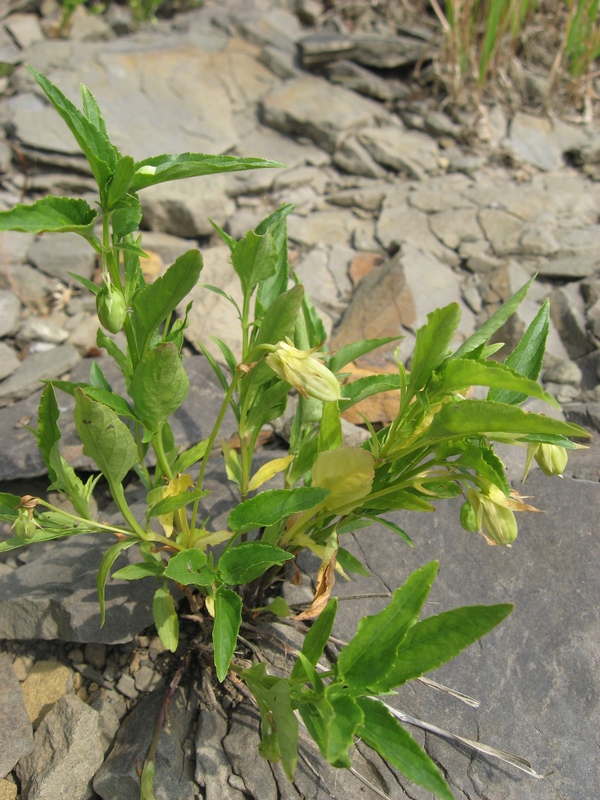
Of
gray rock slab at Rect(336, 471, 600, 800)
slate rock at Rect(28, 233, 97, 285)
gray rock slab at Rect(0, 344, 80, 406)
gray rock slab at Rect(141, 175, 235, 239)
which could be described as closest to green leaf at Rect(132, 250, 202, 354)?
gray rock slab at Rect(336, 471, 600, 800)

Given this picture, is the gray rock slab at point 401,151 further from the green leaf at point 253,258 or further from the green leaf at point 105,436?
the green leaf at point 105,436

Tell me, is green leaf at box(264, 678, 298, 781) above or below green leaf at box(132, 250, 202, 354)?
below

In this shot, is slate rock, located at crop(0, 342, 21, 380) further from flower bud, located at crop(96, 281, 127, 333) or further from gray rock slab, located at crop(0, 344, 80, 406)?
flower bud, located at crop(96, 281, 127, 333)

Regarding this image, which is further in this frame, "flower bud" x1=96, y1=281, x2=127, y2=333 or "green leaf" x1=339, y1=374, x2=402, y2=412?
"green leaf" x1=339, y1=374, x2=402, y2=412

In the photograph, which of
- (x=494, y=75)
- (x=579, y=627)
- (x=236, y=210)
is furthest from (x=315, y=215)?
(x=579, y=627)

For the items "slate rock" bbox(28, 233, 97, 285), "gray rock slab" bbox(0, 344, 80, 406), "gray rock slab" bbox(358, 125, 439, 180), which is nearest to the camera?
"gray rock slab" bbox(0, 344, 80, 406)

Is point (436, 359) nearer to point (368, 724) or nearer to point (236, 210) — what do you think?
point (368, 724)
